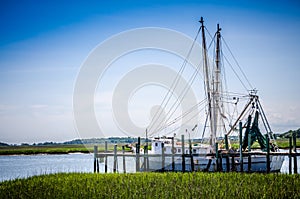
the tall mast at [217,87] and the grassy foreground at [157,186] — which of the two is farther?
the tall mast at [217,87]

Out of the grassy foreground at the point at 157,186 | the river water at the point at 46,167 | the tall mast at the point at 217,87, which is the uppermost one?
the tall mast at the point at 217,87

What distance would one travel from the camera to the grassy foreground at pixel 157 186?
15.9 metres

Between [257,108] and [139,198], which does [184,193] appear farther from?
[257,108]

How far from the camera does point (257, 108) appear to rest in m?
31.2

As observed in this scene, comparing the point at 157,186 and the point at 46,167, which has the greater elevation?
the point at 157,186

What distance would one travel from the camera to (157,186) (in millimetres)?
18000

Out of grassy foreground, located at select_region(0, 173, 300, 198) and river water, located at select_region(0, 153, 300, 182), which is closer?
grassy foreground, located at select_region(0, 173, 300, 198)

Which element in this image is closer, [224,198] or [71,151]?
[224,198]

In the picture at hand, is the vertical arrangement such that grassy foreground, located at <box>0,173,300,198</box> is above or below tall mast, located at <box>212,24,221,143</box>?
→ below

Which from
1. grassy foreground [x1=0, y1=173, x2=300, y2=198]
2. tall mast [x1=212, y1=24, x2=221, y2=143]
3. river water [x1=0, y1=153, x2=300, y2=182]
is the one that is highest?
tall mast [x1=212, y1=24, x2=221, y2=143]

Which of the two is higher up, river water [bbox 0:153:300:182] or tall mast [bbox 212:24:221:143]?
tall mast [bbox 212:24:221:143]

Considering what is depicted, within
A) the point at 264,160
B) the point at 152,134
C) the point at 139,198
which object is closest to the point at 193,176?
the point at 139,198

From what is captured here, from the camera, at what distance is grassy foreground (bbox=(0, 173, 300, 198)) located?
1591cm

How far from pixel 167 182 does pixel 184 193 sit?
9.75 ft
